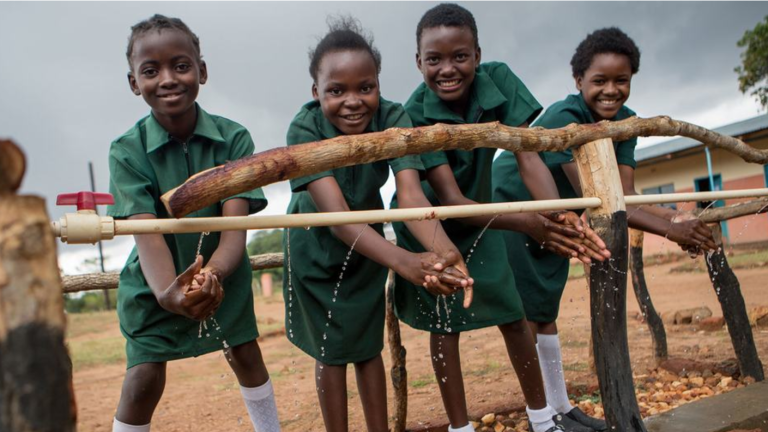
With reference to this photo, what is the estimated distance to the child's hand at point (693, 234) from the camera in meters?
3.06

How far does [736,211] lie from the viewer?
14.7 feet

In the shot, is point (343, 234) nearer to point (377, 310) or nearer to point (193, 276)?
point (377, 310)

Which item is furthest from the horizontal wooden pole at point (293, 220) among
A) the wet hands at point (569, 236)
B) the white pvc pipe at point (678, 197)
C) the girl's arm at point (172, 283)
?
the white pvc pipe at point (678, 197)

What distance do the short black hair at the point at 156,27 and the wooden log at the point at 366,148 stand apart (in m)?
1.10

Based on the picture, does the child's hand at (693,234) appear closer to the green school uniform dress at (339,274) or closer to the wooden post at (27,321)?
the green school uniform dress at (339,274)

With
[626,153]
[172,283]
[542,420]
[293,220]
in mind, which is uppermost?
[626,153]

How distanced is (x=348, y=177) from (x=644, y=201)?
1211 millimetres

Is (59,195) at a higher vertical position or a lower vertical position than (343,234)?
higher

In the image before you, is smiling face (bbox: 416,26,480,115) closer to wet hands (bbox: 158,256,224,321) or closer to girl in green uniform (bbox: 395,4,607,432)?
girl in green uniform (bbox: 395,4,607,432)

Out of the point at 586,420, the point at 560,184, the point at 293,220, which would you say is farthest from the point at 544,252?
the point at 293,220

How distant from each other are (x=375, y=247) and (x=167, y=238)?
35.7 inches

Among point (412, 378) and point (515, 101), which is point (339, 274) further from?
point (412, 378)

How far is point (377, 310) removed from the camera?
2.83m

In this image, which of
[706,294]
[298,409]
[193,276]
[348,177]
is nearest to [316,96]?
[348,177]
